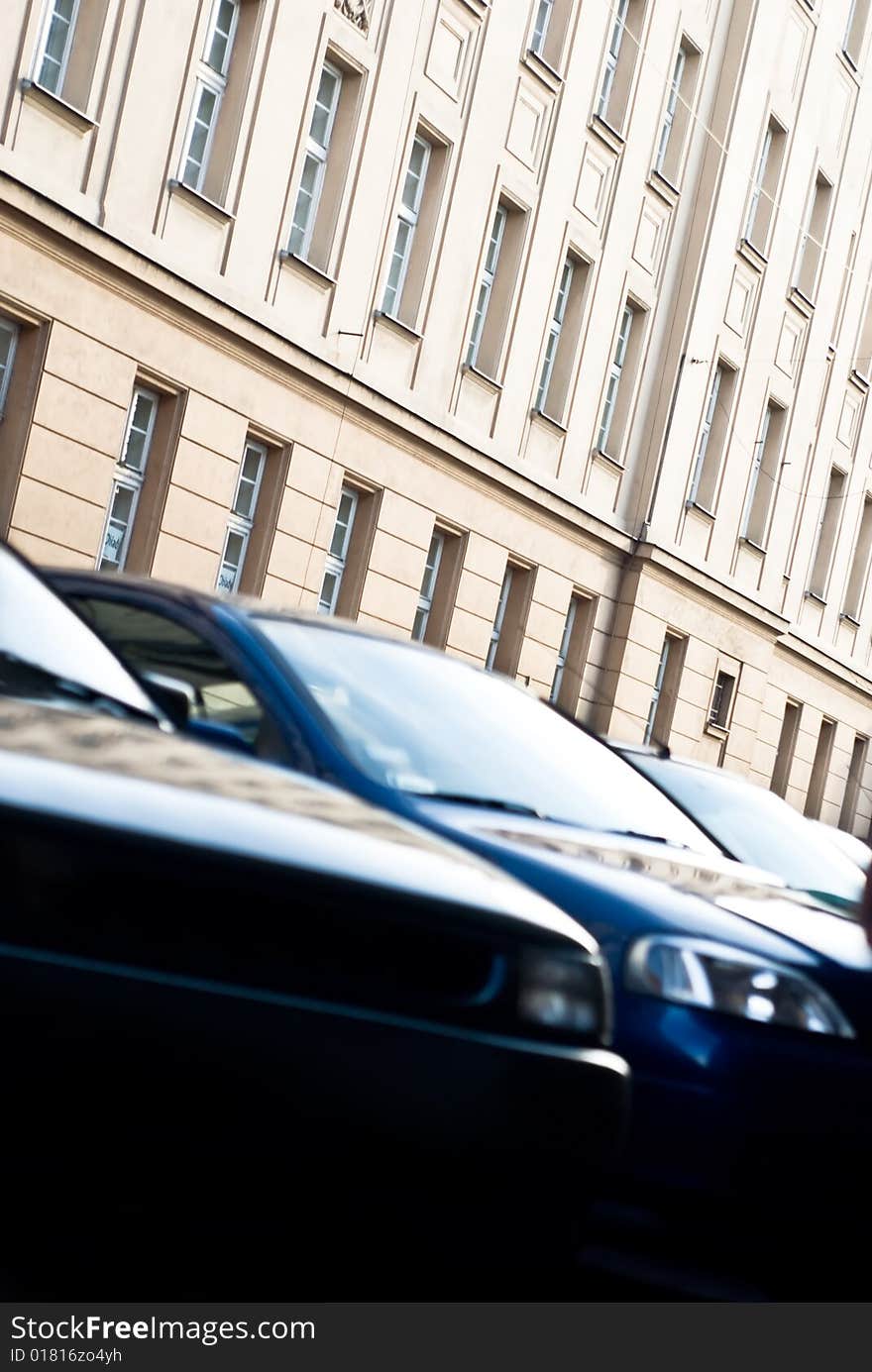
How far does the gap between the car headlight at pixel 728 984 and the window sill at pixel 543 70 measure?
18.9m

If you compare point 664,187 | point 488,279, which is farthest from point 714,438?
point 488,279

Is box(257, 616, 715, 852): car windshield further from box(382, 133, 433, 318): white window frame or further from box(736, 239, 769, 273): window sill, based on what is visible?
box(736, 239, 769, 273): window sill

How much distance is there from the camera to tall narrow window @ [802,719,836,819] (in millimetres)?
33969

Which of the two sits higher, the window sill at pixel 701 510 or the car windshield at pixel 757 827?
the window sill at pixel 701 510

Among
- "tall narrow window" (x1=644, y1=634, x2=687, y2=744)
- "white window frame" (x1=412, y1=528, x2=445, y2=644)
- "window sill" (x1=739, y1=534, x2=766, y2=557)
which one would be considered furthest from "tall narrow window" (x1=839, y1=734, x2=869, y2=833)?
"white window frame" (x1=412, y1=528, x2=445, y2=644)

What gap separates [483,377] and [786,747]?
13.2 metres

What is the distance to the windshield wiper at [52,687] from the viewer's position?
10.5 ft

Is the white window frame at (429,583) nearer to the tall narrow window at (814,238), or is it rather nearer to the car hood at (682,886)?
the tall narrow window at (814,238)

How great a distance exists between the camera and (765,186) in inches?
1102

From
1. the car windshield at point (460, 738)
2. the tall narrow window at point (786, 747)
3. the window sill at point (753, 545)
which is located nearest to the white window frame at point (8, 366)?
the car windshield at point (460, 738)

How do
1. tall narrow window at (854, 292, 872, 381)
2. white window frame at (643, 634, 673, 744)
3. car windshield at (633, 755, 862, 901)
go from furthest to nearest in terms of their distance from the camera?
tall narrow window at (854, 292, 872, 381) → white window frame at (643, 634, 673, 744) → car windshield at (633, 755, 862, 901)

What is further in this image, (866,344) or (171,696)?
(866,344)

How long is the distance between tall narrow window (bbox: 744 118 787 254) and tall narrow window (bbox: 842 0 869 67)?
114 inches

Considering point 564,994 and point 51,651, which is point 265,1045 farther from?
point 51,651
